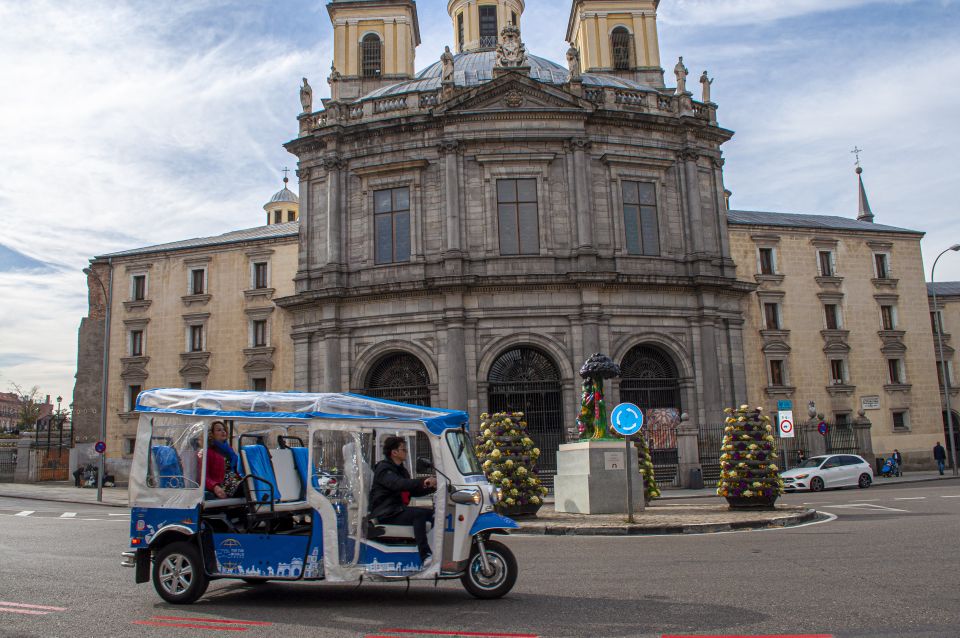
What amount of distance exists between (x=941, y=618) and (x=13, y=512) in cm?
2440

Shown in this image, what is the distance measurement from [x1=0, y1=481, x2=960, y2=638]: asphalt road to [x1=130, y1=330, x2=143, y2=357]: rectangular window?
1068 inches

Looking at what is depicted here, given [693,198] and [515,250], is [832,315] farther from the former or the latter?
[515,250]

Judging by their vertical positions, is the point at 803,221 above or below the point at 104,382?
above

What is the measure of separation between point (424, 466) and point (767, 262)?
32.8 meters

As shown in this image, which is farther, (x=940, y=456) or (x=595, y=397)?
(x=940, y=456)

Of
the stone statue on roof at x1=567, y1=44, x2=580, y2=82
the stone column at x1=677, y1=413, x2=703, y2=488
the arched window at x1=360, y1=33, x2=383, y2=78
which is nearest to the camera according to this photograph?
the stone column at x1=677, y1=413, x2=703, y2=488

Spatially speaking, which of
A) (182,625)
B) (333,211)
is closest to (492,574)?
(182,625)

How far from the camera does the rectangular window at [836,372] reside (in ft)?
125

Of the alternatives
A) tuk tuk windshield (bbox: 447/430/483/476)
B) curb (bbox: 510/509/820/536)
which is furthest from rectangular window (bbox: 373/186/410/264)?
tuk tuk windshield (bbox: 447/430/483/476)

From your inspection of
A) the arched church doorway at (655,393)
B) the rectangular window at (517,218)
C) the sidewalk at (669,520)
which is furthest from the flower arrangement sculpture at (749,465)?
the rectangular window at (517,218)

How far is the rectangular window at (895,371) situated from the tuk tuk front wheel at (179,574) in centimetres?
3769

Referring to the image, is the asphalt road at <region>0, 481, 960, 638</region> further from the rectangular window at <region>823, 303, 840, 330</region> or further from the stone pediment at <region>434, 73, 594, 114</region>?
the rectangular window at <region>823, 303, 840, 330</region>

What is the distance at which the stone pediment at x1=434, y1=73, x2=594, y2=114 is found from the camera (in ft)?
105

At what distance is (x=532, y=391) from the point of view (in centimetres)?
3142
